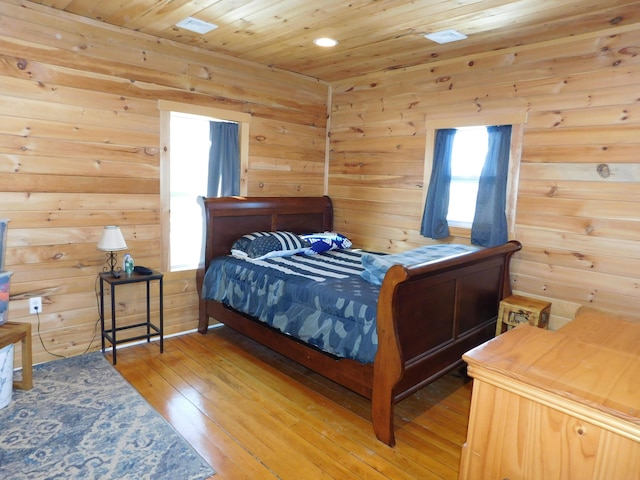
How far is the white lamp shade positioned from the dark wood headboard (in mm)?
738

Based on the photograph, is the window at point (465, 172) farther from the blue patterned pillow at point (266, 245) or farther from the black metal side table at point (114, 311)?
the black metal side table at point (114, 311)

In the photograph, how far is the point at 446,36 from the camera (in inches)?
127

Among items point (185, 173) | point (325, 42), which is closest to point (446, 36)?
point (325, 42)

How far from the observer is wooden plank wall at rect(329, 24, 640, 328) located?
9.62 feet

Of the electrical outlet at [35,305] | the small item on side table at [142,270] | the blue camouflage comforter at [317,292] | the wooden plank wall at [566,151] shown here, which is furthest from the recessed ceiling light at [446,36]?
the electrical outlet at [35,305]

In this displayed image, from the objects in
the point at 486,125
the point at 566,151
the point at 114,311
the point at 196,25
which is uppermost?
the point at 196,25

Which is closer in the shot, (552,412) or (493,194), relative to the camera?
(552,412)

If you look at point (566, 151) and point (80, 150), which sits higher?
point (566, 151)

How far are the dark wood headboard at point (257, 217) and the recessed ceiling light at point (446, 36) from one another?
1977 mm

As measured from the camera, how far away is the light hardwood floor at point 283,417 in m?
2.27

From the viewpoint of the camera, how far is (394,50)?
3625 millimetres

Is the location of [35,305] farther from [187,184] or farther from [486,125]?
[486,125]

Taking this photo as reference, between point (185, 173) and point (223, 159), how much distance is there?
1.21 feet

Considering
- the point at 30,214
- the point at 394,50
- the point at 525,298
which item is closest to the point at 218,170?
the point at 30,214
